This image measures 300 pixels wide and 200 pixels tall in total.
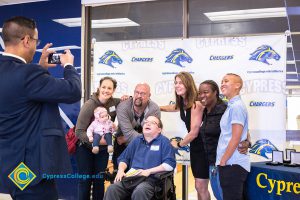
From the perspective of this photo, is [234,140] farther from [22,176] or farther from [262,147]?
[22,176]

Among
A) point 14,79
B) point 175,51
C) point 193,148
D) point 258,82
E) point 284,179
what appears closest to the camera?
point 14,79

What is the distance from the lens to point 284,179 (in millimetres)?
2914

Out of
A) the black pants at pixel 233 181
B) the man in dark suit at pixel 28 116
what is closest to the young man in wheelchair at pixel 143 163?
the black pants at pixel 233 181

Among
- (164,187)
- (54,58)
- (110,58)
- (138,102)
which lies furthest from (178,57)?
(54,58)

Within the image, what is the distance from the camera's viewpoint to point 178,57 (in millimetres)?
4422

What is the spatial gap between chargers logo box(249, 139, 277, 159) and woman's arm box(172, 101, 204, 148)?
97 cm

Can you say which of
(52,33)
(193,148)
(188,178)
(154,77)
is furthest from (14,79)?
(52,33)

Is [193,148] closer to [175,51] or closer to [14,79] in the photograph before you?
[175,51]

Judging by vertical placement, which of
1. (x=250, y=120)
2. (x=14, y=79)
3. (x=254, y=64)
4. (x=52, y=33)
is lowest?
(x=250, y=120)

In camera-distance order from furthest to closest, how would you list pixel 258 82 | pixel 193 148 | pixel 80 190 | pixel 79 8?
pixel 79 8
pixel 258 82
pixel 80 190
pixel 193 148

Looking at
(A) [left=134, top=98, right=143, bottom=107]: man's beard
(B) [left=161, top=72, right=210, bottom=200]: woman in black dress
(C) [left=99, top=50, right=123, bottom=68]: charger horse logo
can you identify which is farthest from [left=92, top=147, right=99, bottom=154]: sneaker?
(C) [left=99, top=50, right=123, bottom=68]: charger horse logo

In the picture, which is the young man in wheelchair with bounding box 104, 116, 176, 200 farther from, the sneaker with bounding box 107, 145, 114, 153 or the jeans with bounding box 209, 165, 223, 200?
the jeans with bounding box 209, 165, 223, 200

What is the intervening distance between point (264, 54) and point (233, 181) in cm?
176

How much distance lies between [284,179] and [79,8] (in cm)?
351
